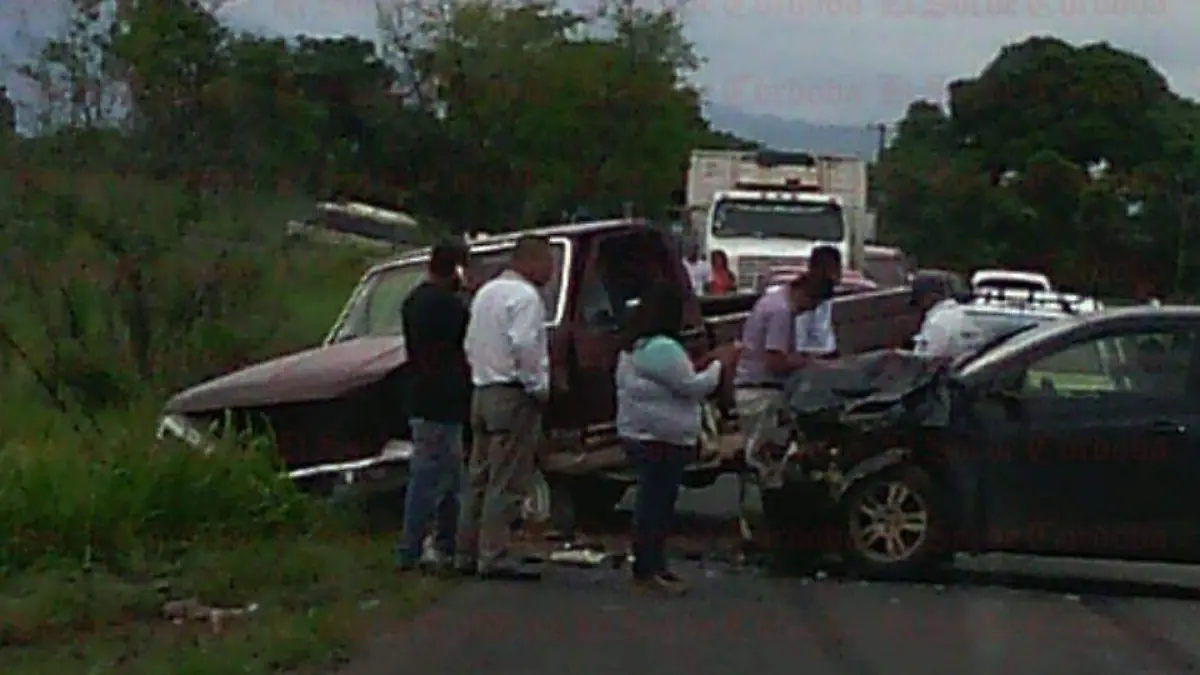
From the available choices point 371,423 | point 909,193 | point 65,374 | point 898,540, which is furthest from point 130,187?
point 909,193

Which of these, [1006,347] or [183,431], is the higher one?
[1006,347]

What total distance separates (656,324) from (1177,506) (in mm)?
3295

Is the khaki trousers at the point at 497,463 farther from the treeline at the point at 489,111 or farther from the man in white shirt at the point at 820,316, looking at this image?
the treeline at the point at 489,111

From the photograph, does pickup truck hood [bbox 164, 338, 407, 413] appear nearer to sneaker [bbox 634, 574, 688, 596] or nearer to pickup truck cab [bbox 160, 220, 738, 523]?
pickup truck cab [bbox 160, 220, 738, 523]

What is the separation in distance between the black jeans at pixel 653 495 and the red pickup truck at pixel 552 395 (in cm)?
207

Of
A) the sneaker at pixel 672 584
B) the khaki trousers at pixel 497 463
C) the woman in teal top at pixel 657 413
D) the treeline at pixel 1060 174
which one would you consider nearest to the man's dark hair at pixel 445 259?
the khaki trousers at pixel 497 463

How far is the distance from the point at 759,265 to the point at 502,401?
19.9 metres

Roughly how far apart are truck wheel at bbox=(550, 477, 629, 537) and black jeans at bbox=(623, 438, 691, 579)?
2562 mm

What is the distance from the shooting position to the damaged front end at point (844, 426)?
13.6m

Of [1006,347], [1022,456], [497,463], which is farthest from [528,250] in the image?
[1022,456]

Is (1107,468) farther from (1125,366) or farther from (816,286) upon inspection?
(816,286)

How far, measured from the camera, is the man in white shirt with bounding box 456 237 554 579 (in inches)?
504

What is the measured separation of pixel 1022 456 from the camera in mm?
Result: 13492

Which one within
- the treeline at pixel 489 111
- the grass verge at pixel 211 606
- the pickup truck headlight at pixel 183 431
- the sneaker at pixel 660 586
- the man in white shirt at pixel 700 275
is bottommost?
the sneaker at pixel 660 586
